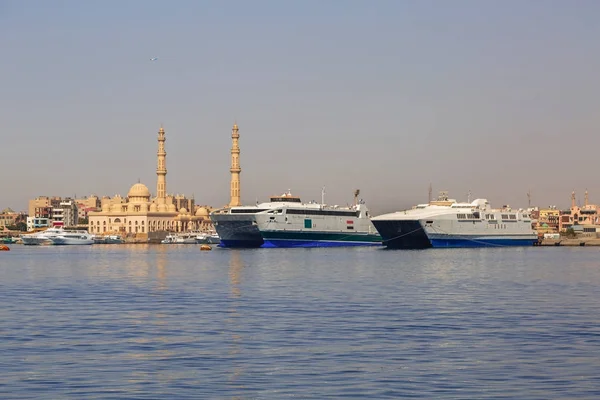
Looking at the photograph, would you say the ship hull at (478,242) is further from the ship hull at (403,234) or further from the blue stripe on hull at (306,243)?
the blue stripe on hull at (306,243)

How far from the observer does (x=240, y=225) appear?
14625 centimetres

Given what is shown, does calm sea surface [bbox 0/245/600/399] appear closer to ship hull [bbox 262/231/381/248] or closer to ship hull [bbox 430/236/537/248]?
ship hull [bbox 430/236/537/248]

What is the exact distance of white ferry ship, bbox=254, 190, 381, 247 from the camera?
144500 mm

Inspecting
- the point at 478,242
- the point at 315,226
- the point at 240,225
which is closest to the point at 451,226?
the point at 478,242

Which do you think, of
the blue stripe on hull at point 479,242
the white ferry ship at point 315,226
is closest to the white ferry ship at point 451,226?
the blue stripe on hull at point 479,242

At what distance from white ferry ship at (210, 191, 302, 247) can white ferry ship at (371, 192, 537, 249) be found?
1880cm

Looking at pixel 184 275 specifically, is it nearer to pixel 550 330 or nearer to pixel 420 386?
pixel 550 330

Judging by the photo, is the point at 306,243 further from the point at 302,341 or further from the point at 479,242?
the point at 302,341

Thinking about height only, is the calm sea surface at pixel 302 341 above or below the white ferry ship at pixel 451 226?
below

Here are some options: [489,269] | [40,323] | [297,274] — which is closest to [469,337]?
[40,323]

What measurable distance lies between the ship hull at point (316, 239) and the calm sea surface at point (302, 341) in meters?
89.0

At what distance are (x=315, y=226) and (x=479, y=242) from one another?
23.5 meters

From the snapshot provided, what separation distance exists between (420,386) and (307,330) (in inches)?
408

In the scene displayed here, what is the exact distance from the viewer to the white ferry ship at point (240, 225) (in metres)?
145
